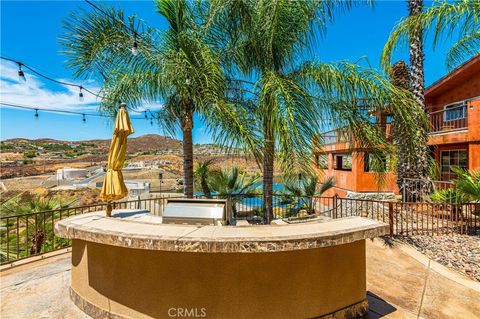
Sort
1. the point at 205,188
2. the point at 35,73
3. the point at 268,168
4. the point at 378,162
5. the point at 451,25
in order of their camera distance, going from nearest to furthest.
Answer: the point at 378,162
the point at 451,25
the point at 268,168
the point at 35,73
the point at 205,188

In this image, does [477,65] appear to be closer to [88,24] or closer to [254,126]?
[254,126]

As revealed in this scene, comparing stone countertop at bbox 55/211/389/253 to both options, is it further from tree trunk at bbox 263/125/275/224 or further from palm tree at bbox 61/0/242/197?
palm tree at bbox 61/0/242/197

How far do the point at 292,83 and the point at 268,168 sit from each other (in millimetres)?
2011

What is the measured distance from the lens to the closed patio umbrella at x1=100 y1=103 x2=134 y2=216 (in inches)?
148

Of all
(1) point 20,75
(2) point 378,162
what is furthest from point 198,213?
(1) point 20,75

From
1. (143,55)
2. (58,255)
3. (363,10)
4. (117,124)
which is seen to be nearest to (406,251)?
(363,10)

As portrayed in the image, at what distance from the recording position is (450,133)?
10.5 metres

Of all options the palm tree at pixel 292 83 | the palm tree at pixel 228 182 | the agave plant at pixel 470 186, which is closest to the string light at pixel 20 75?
the palm tree at pixel 292 83

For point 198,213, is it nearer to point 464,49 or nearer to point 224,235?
point 224,235

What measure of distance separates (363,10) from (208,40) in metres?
3.76

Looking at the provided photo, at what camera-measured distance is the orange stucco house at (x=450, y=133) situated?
952cm

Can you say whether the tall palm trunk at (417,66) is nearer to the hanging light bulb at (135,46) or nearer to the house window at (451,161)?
the house window at (451,161)

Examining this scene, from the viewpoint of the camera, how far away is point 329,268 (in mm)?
3008

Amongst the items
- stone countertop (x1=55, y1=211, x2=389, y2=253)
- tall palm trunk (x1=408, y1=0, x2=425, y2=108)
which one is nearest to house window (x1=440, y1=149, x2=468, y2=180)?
tall palm trunk (x1=408, y1=0, x2=425, y2=108)
